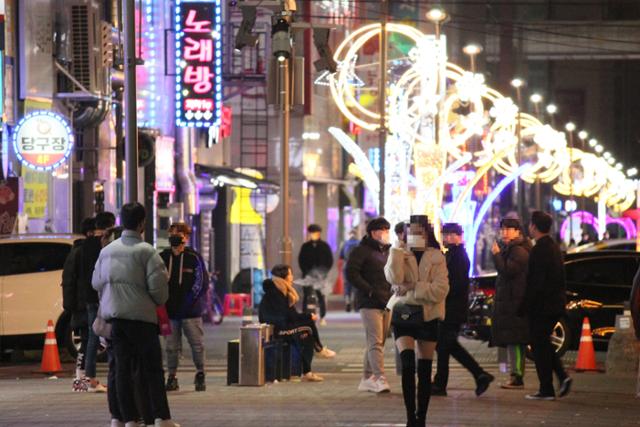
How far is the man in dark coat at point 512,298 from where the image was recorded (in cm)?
1691

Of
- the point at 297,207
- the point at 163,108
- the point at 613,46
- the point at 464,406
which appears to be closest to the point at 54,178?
the point at 163,108

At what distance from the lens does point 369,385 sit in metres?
16.6

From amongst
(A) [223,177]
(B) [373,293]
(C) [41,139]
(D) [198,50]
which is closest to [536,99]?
(A) [223,177]

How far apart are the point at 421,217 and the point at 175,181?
71.7 feet

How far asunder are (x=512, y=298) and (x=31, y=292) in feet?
25.5

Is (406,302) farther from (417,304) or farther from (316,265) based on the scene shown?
(316,265)

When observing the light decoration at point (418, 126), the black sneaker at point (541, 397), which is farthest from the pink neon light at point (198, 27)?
the black sneaker at point (541, 397)

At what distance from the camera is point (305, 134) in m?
47.5

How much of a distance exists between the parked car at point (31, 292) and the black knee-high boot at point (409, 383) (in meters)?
9.32

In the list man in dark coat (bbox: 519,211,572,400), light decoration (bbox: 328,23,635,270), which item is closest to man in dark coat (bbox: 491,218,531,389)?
man in dark coat (bbox: 519,211,572,400)

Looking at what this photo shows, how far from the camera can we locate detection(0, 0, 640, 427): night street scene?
535 inches

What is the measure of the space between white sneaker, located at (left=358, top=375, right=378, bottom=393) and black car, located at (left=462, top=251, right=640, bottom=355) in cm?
554

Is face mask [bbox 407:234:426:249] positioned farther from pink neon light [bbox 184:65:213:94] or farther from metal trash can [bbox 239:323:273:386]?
pink neon light [bbox 184:65:213:94]

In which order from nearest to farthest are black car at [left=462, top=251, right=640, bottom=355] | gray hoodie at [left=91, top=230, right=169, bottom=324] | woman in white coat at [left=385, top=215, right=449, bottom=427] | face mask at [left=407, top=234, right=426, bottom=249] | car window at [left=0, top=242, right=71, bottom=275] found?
gray hoodie at [left=91, top=230, right=169, bottom=324]
woman in white coat at [left=385, top=215, right=449, bottom=427]
face mask at [left=407, top=234, right=426, bottom=249]
car window at [left=0, top=242, right=71, bottom=275]
black car at [left=462, top=251, right=640, bottom=355]
